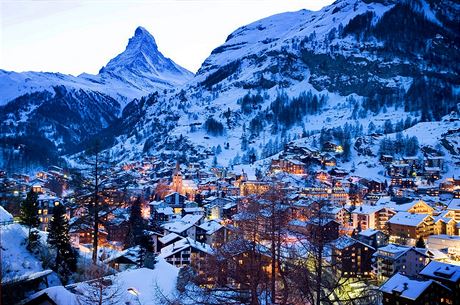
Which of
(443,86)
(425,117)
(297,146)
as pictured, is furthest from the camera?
(443,86)

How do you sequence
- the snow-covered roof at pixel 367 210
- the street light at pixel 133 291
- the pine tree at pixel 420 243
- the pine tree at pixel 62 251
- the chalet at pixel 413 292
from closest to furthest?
1. the street light at pixel 133 291
2. the pine tree at pixel 62 251
3. the chalet at pixel 413 292
4. the pine tree at pixel 420 243
5. the snow-covered roof at pixel 367 210

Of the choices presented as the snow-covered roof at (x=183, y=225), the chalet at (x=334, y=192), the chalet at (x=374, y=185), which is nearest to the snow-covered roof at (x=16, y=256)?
the snow-covered roof at (x=183, y=225)

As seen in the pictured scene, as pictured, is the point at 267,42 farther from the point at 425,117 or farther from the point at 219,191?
the point at 219,191

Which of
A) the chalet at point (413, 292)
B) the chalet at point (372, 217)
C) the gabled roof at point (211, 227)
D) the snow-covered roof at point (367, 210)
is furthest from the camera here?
the snow-covered roof at point (367, 210)

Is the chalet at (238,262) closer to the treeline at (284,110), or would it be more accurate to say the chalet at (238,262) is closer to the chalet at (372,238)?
the chalet at (372,238)

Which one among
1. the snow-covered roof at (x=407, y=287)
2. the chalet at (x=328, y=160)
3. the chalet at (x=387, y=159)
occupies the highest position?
the snow-covered roof at (x=407, y=287)

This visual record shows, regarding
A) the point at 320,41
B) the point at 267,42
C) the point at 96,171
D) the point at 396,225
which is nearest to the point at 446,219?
the point at 396,225

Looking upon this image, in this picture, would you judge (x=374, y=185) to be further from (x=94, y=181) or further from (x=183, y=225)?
(x=94, y=181)

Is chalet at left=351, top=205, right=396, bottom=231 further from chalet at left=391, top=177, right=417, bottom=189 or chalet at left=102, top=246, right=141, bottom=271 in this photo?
chalet at left=102, top=246, right=141, bottom=271
